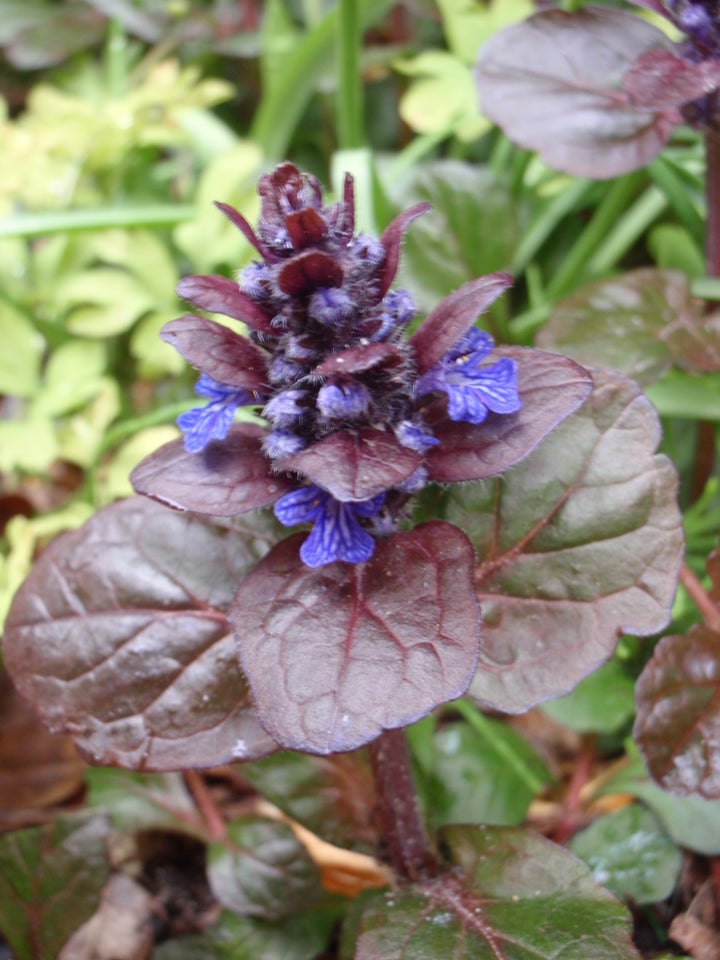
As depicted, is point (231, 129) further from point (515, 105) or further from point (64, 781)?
point (64, 781)

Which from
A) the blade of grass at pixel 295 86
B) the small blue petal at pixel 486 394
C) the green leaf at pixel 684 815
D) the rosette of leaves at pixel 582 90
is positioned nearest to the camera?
the small blue petal at pixel 486 394

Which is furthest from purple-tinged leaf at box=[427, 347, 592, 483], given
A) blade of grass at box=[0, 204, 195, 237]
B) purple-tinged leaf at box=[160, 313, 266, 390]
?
blade of grass at box=[0, 204, 195, 237]

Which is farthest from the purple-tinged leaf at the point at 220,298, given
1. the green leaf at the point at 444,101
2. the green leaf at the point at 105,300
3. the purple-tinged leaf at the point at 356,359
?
the green leaf at the point at 444,101

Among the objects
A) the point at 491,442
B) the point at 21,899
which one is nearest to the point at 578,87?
the point at 491,442

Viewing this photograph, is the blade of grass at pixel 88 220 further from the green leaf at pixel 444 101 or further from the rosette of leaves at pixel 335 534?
the rosette of leaves at pixel 335 534

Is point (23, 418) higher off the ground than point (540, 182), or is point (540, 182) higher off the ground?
point (540, 182)
